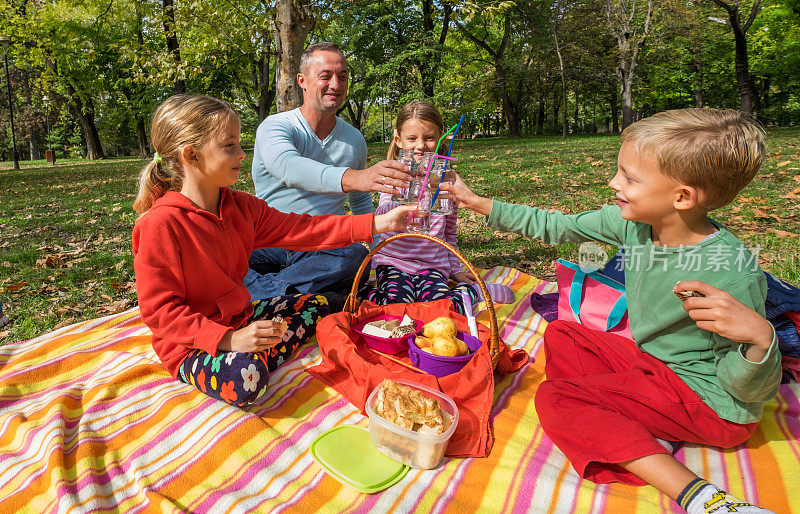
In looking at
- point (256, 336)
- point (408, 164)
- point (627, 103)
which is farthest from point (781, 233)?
point (627, 103)

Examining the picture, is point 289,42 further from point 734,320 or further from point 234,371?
point 734,320

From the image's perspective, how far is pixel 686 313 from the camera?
2.17 metres

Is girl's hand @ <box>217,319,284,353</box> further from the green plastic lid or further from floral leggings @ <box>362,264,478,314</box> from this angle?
floral leggings @ <box>362,264,478,314</box>

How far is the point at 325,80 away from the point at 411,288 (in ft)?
6.26

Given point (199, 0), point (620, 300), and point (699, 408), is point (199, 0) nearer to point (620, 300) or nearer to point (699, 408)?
point (620, 300)

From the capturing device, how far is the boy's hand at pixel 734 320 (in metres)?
1.76

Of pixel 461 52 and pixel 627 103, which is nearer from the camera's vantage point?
pixel 627 103

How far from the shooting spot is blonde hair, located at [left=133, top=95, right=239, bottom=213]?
2.59 m

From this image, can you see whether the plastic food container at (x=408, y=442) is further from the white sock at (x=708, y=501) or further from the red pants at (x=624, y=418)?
the white sock at (x=708, y=501)

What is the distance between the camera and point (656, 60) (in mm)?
28969

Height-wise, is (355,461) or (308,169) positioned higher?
(308,169)

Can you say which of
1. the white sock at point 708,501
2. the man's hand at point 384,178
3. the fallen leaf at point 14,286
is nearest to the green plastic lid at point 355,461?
the white sock at point 708,501

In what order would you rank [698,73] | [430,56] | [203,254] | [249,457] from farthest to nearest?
[698,73] < [430,56] < [203,254] < [249,457]

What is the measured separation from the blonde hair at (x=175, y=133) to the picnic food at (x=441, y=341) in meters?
1.66
